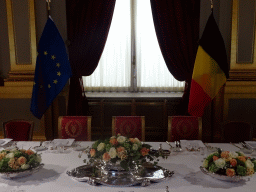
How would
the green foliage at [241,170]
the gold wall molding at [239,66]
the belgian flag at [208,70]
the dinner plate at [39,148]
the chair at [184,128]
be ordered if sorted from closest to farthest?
the green foliage at [241,170]
the dinner plate at [39,148]
the chair at [184,128]
the belgian flag at [208,70]
the gold wall molding at [239,66]

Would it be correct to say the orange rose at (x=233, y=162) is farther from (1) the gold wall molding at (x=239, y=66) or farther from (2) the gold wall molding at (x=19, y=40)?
(2) the gold wall molding at (x=19, y=40)

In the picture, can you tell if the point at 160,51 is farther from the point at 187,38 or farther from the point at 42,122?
the point at 42,122

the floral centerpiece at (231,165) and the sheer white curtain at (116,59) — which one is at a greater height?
the sheer white curtain at (116,59)

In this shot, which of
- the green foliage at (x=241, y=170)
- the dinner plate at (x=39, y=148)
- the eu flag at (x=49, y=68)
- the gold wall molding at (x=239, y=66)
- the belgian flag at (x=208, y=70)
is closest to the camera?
the green foliage at (x=241, y=170)

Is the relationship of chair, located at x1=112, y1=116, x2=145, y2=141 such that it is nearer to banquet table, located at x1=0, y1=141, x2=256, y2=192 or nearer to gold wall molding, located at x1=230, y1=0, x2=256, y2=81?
banquet table, located at x1=0, y1=141, x2=256, y2=192

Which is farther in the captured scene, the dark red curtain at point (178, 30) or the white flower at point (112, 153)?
the dark red curtain at point (178, 30)

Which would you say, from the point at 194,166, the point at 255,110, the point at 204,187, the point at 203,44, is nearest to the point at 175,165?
the point at 194,166

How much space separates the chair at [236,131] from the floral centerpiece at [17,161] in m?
1.91

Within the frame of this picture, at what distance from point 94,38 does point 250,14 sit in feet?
7.08

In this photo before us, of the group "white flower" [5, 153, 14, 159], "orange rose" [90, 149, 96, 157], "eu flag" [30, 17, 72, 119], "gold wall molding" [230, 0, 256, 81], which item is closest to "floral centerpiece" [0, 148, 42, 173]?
"white flower" [5, 153, 14, 159]

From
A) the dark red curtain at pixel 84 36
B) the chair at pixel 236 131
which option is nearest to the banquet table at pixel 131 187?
the chair at pixel 236 131

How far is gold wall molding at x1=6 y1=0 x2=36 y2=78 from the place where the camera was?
404 cm

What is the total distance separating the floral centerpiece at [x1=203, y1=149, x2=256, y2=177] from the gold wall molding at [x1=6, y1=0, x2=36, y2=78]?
3.14m

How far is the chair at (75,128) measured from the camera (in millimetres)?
2834
